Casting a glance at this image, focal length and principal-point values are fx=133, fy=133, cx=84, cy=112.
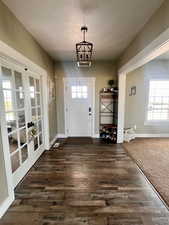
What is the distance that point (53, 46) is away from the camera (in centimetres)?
315

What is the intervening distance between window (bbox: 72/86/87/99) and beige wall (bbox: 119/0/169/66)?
2164 millimetres

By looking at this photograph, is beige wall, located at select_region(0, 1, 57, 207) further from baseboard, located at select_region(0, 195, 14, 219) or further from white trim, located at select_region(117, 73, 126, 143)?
white trim, located at select_region(117, 73, 126, 143)

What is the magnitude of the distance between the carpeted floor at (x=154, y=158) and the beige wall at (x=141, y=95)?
16.9 inches

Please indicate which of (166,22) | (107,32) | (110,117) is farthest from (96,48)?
(110,117)

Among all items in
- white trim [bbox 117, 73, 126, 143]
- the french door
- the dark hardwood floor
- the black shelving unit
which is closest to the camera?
the dark hardwood floor

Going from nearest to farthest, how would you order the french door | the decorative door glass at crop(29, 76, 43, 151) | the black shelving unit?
the french door, the decorative door glass at crop(29, 76, 43, 151), the black shelving unit

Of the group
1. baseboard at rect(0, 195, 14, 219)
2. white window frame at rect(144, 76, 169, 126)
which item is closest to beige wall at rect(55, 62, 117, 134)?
white window frame at rect(144, 76, 169, 126)

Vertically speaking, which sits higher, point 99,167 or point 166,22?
point 166,22

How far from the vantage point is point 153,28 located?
6.38 ft

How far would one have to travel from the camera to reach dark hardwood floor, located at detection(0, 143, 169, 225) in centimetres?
158

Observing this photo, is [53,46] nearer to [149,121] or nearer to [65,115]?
[65,115]

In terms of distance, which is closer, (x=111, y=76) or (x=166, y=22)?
(x=166, y=22)

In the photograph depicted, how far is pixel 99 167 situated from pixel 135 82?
10.3ft

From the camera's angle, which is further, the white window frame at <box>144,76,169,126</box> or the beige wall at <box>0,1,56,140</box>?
the white window frame at <box>144,76,169,126</box>
